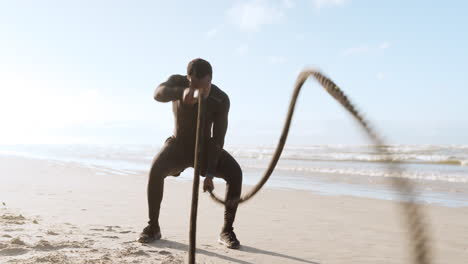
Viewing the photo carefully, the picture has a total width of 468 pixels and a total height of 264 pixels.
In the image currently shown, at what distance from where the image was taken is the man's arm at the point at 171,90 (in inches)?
137

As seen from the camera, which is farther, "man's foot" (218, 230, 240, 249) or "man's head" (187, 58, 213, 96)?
"man's foot" (218, 230, 240, 249)

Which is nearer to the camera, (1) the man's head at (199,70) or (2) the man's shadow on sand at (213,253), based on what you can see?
(1) the man's head at (199,70)

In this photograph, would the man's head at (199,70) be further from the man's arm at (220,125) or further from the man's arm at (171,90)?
the man's arm at (220,125)

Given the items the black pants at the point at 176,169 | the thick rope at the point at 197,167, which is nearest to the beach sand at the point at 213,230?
the black pants at the point at 176,169

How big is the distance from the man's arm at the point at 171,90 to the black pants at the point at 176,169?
65 cm

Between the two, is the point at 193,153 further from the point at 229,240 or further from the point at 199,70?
the point at 199,70

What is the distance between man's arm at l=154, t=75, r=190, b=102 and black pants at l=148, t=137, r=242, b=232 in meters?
0.65

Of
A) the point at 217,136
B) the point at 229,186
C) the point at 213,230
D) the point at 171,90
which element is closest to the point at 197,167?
the point at 171,90

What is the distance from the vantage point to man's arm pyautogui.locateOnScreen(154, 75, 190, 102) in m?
3.47

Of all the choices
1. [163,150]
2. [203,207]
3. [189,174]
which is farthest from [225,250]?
[189,174]

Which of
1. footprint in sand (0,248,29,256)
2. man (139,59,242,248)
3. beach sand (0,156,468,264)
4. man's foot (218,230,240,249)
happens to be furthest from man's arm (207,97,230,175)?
footprint in sand (0,248,29,256)

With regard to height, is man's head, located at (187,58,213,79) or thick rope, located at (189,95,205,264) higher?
man's head, located at (187,58,213,79)

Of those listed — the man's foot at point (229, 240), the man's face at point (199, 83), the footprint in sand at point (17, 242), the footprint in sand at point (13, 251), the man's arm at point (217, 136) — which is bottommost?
the footprint in sand at point (13, 251)

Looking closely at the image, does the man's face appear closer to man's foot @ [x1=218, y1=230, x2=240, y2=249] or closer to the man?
the man
